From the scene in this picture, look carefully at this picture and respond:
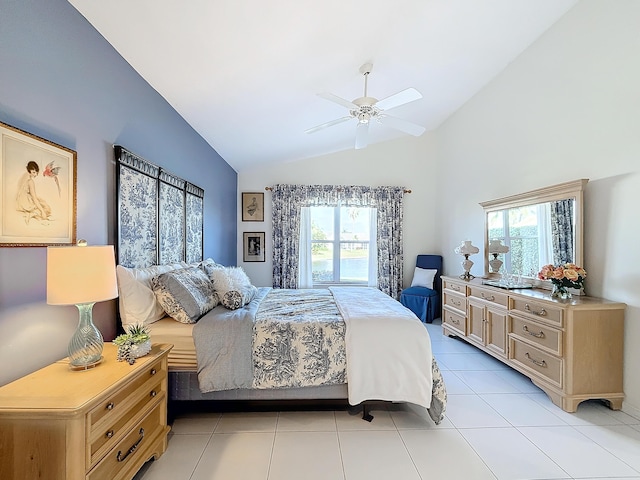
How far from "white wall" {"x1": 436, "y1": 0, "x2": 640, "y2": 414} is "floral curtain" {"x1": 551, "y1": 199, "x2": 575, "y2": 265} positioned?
0.13 meters

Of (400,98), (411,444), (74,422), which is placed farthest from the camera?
(400,98)

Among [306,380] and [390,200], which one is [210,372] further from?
[390,200]

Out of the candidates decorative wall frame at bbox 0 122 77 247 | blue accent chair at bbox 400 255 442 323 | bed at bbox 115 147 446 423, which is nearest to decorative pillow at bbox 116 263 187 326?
bed at bbox 115 147 446 423

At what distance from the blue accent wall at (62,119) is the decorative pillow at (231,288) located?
80 centimetres

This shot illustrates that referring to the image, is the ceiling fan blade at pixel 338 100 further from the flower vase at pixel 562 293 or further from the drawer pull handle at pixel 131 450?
the drawer pull handle at pixel 131 450

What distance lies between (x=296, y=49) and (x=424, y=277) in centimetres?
412

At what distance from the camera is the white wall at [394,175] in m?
5.69

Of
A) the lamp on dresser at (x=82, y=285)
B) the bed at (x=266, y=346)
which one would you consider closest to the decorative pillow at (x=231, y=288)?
the bed at (x=266, y=346)

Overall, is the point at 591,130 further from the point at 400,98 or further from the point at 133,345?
the point at 133,345

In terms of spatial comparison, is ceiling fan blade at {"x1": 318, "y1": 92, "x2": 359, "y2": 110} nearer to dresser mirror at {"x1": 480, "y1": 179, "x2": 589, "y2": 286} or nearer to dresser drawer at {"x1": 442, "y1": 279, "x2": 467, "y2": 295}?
dresser mirror at {"x1": 480, "y1": 179, "x2": 589, "y2": 286}

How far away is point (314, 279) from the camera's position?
227 inches

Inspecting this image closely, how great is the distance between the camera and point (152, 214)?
8.78ft

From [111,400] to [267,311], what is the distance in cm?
131

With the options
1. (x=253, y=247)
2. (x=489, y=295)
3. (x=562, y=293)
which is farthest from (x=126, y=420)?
(x=253, y=247)
